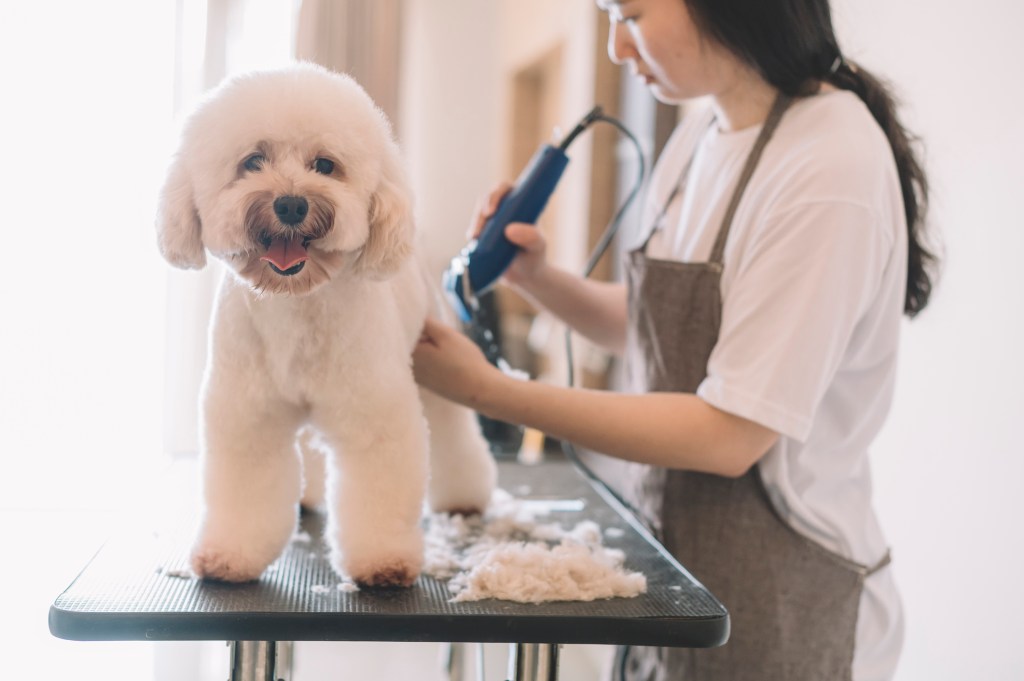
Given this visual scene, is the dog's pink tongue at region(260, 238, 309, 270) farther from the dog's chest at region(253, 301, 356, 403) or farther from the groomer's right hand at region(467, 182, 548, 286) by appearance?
the groomer's right hand at region(467, 182, 548, 286)

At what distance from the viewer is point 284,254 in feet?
2.65

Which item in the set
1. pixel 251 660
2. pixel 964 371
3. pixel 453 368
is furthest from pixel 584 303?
pixel 251 660

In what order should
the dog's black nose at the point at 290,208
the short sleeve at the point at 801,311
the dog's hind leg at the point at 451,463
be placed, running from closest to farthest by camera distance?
the dog's black nose at the point at 290,208
the short sleeve at the point at 801,311
the dog's hind leg at the point at 451,463

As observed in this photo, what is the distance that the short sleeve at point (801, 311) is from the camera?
99 centimetres

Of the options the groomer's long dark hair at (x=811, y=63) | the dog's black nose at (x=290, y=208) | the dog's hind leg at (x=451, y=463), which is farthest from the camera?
the dog's hind leg at (x=451, y=463)

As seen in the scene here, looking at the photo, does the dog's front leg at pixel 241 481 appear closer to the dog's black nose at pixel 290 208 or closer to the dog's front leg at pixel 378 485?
the dog's front leg at pixel 378 485

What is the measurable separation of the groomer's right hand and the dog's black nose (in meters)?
0.54

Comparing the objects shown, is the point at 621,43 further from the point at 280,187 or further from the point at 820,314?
the point at 280,187

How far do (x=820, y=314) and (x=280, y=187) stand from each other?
0.57 metres

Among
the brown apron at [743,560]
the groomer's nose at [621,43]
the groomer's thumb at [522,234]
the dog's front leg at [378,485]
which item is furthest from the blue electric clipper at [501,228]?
the dog's front leg at [378,485]

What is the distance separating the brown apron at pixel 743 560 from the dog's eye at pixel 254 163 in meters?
0.55

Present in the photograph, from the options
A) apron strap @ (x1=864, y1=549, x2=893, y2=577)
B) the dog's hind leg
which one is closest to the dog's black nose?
the dog's hind leg

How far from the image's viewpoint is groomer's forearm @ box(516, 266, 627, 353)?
4.72 ft

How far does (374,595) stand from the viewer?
0.88 m
